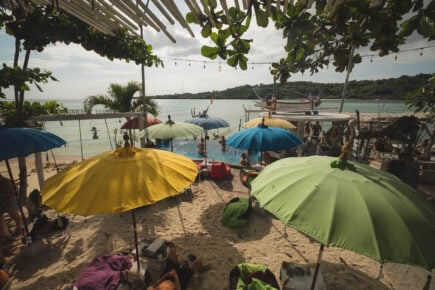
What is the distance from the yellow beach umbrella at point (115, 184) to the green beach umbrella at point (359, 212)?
4.77 feet

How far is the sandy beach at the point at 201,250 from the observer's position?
4.34m

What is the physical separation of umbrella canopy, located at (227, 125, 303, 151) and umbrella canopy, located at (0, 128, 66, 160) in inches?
193

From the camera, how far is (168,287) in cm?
331

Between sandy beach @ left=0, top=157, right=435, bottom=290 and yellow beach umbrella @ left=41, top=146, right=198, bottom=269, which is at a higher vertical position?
yellow beach umbrella @ left=41, top=146, right=198, bottom=269

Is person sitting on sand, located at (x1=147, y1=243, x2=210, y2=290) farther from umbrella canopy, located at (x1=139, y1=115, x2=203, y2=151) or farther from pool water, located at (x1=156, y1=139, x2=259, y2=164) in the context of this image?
pool water, located at (x1=156, y1=139, x2=259, y2=164)

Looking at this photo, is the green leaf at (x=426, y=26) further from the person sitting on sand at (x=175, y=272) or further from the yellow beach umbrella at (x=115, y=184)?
the person sitting on sand at (x=175, y=272)

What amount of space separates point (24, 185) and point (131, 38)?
6.03m

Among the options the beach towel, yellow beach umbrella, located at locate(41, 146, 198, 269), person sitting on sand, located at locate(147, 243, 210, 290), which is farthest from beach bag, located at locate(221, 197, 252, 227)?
yellow beach umbrella, located at locate(41, 146, 198, 269)

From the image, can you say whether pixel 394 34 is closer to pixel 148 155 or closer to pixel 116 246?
pixel 148 155

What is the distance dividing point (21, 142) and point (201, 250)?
477 centimetres

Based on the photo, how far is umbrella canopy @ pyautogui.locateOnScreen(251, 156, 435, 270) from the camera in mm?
1909

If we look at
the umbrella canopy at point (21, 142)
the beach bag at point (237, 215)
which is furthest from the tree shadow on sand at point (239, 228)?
the umbrella canopy at point (21, 142)

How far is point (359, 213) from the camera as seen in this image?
6.84 ft

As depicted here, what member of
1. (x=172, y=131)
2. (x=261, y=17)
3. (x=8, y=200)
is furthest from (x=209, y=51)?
(x=8, y=200)
